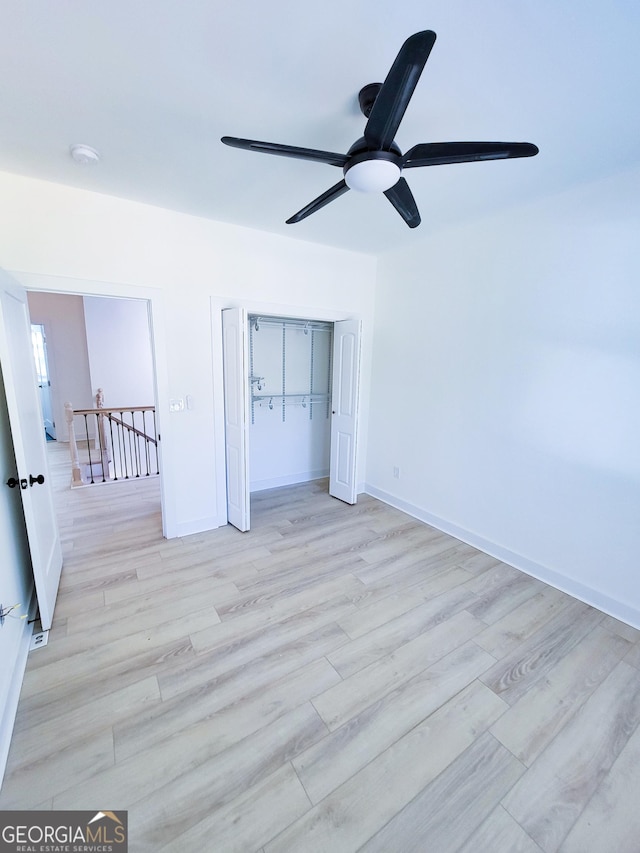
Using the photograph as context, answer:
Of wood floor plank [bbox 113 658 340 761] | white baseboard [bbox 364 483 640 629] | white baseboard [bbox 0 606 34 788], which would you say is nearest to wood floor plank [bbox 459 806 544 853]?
wood floor plank [bbox 113 658 340 761]

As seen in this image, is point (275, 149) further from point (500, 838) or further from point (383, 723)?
point (500, 838)

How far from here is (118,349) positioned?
646cm

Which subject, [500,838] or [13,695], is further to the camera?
[13,695]

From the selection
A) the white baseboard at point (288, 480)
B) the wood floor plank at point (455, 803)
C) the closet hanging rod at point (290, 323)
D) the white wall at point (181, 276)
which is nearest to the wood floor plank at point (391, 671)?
the wood floor plank at point (455, 803)

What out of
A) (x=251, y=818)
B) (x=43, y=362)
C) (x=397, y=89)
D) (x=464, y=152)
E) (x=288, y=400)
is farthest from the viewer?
(x=43, y=362)

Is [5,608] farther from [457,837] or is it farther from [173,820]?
[457,837]

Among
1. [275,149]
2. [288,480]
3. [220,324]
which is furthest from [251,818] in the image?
[288,480]

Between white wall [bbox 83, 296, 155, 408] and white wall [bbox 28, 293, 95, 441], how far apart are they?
0.65m

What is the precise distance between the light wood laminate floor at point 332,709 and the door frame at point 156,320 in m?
0.62

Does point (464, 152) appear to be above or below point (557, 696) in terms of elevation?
above

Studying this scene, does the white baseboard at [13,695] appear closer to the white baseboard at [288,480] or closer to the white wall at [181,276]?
the white wall at [181,276]

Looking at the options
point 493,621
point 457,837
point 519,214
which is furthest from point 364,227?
point 457,837
